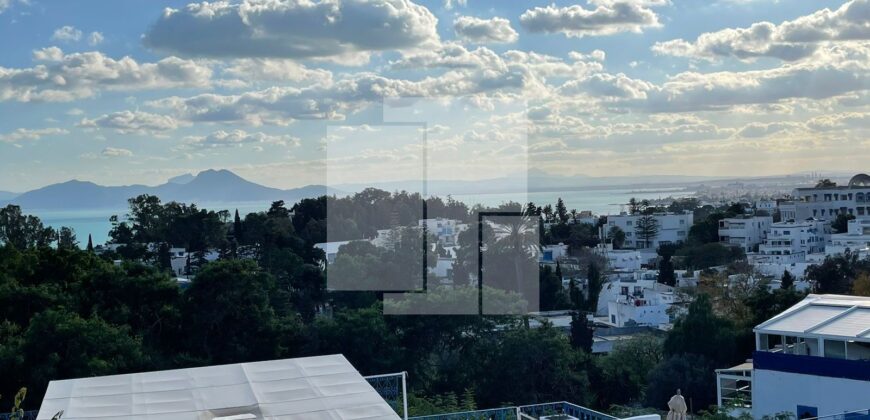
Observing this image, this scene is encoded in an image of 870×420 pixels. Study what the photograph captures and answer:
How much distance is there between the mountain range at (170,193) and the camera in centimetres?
2816

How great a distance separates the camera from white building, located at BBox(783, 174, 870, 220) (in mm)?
45906

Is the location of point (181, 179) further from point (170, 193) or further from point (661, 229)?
point (661, 229)

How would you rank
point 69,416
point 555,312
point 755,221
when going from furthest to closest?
point 755,221, point 555,312, point 69,416

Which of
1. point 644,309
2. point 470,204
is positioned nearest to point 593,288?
point 644,309

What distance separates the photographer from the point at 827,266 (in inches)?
987

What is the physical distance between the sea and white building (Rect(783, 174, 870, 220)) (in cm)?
1129

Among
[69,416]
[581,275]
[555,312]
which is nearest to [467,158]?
[69,416]

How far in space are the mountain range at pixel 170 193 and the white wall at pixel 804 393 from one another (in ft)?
60.4

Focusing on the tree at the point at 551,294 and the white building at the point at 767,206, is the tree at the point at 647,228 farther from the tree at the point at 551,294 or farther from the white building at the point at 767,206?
the tree at the point at 551,294

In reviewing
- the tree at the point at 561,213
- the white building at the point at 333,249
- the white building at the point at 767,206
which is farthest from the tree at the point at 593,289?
the white building at the point at 767,206

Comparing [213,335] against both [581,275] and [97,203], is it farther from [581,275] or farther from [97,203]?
[97,203]

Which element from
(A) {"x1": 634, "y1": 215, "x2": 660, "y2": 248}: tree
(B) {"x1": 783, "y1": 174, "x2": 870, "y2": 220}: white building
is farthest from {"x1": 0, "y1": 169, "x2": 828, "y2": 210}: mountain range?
(B) {"x1": 783, "y1": 174, "x2": 870, "y2": 220}: white building

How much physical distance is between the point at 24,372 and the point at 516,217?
27.5 ft

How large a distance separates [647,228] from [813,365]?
39021mm
